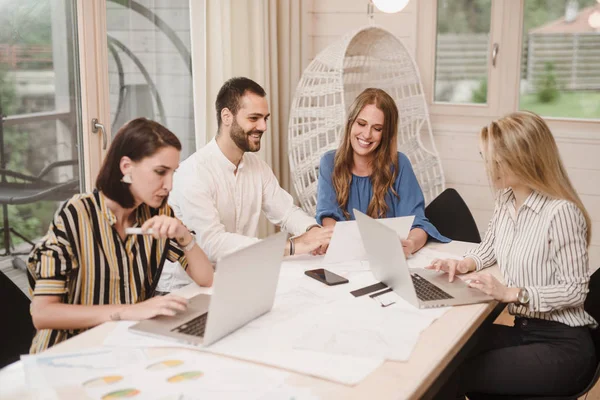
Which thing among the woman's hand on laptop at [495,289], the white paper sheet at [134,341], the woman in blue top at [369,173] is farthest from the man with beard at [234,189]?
the white paper sheet at [134,341]

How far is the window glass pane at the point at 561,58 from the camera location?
151 inches

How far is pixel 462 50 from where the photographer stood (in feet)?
13.5

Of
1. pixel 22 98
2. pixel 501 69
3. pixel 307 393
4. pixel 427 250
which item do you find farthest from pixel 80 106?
pixel 501 69

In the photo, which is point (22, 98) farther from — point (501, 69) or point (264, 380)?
point (501, 69)

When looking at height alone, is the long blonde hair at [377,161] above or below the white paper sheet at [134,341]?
above

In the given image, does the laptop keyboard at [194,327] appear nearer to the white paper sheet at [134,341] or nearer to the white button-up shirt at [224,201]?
the white paper sheet at [134,341]

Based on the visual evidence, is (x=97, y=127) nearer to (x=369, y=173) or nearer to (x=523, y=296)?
(x=369, y=173)

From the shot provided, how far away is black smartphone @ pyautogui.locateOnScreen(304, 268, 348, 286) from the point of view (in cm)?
209

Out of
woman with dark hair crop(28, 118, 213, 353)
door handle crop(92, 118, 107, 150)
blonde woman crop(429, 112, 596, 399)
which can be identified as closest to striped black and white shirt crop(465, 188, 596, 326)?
blonde woman crop(429, 112, 596, 399)

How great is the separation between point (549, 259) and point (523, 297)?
0.13 metres

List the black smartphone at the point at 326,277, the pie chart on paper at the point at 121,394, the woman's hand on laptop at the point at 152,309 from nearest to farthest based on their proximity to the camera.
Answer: the pie chart on paper at the point at 121,394 → the woman's hand on laptop at the point at 152,309 → the black smartphone at the point at 326,277

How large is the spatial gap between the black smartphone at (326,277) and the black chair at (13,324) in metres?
0.81

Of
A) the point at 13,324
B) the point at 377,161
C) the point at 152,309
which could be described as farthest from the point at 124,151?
the point at 377,161

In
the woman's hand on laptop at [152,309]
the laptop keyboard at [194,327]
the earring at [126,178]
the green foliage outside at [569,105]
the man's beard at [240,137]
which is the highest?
the green foliage outside at [569,105]
